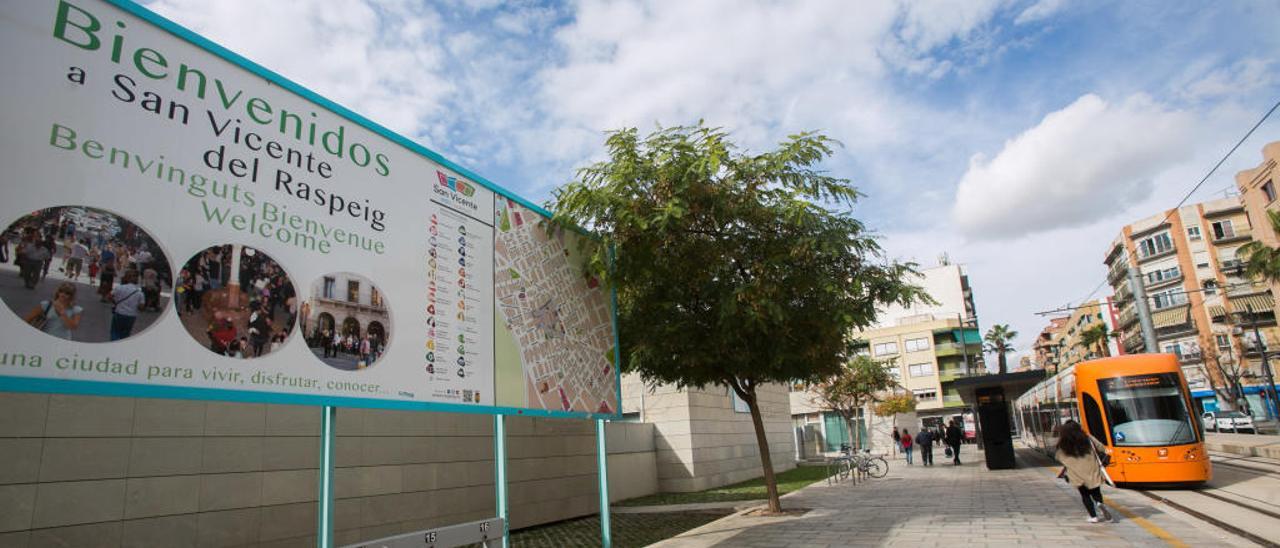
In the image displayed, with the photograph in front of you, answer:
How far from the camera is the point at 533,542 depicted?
12.3 m

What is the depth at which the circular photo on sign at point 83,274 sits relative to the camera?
13.0 feet

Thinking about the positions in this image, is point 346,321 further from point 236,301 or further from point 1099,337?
point 1099,337


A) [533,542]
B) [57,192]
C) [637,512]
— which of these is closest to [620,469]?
[637,512]

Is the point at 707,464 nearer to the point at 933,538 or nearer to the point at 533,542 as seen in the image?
the point at 533,542

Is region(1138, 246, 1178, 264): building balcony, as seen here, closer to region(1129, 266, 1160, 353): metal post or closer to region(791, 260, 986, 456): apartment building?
region(791, 260, 986, 456): apartment building

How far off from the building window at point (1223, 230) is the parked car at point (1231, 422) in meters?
19.8

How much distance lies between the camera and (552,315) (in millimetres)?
8758

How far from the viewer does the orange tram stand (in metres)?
14.1

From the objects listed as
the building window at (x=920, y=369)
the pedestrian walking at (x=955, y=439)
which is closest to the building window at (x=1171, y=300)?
the building window at (x=920, y=369)

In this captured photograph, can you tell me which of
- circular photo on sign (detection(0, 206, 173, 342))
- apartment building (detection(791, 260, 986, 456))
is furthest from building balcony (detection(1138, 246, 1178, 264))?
circular photo on sign (detection(0, 206, 173, 342))

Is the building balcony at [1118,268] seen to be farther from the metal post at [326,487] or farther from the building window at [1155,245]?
the metal post at [326,487]

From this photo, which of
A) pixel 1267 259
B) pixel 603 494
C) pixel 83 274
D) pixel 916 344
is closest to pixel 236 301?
pixel 83 274

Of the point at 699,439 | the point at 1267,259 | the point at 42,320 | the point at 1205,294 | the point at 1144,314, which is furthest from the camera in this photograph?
the point at 1205,294

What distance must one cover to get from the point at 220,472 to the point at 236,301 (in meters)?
5.02
